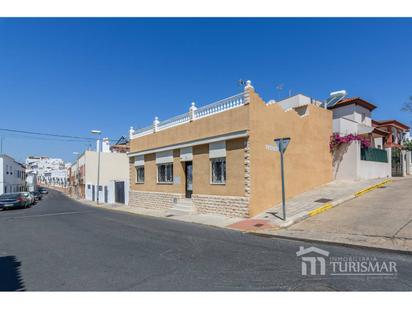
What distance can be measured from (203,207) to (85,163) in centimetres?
3354

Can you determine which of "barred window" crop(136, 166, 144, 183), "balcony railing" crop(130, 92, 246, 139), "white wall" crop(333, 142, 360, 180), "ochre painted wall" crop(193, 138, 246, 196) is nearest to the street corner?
"ochre painted wall" crop(193, 138, 246, 196)

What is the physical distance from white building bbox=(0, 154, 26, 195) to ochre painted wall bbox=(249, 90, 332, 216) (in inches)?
1912

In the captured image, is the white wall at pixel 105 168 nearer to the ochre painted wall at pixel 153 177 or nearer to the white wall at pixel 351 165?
the ochre painted wall at pixel 153 177

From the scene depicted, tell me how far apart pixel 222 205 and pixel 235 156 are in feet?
8.35

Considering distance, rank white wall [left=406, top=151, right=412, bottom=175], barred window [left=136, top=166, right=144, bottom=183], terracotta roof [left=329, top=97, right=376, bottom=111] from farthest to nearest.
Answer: white wall [left=406, top=151, right=412, bottom=175], terracotta roof [left=329, top=97, right=376, bottom=111], barred window [left=136, top=166, right=144, bottom=183]

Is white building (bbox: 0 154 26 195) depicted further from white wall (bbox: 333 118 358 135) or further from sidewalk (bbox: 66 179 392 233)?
white wall (bbox: 333 118 358 135)

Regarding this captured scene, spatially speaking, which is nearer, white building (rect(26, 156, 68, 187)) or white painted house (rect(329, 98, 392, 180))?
white painted house (rect(329, 98, 392, 180))

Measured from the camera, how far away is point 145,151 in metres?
20.1

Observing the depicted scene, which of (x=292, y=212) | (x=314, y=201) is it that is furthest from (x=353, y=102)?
(x=292, y=212)

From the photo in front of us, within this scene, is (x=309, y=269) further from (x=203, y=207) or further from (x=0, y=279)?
(x=203, y=207)

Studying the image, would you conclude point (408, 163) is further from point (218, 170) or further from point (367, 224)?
point (218, 170)

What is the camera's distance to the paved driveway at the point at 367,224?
736 centimetres

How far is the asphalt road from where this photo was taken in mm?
4617

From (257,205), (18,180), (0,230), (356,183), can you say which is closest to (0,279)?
(0,230)
